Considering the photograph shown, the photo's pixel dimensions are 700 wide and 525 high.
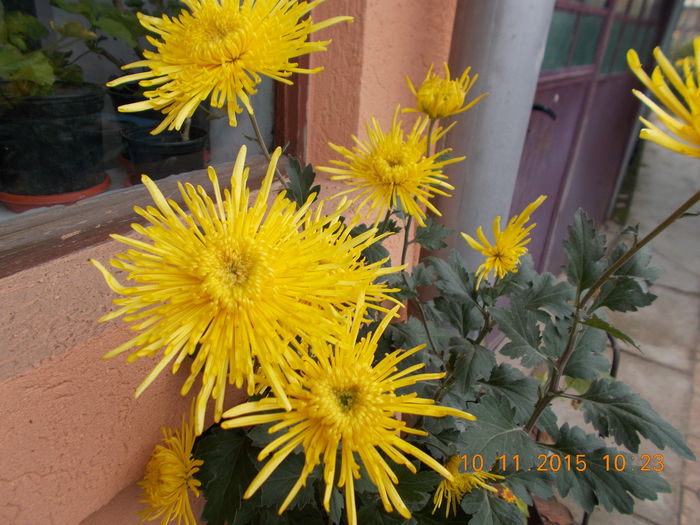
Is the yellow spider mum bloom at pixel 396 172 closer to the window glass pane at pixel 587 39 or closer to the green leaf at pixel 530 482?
the green leaf at pixel 530 482

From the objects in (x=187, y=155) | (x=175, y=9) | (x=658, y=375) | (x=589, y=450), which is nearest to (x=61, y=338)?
(x=187, y=155)

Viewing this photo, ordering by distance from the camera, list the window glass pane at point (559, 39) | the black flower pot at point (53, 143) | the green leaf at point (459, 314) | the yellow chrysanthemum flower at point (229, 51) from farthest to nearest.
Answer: the window glass pane at point (559, 39) → the green leaf at point (459, 314) → the black flower pot at point (53, 143) → the yellow chrysanthemum flower at point (229, 51)

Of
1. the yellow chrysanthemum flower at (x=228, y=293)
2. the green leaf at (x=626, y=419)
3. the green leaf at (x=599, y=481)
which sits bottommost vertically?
the green leaf at (x=599, y=481)

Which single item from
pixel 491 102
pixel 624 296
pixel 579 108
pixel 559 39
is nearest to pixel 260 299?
pixel 624 296

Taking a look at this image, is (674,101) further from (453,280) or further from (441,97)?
(453,280)

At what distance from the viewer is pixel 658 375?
256 centimetres

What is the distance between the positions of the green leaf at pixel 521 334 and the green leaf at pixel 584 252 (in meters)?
0.11

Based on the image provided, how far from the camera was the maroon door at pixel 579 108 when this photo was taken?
219 centimetres

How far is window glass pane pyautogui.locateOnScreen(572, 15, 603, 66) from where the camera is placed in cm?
233

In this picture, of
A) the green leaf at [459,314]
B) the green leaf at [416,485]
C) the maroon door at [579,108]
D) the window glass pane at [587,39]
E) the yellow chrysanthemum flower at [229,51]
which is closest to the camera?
the yellow chrysanthemum flower at [229,51]

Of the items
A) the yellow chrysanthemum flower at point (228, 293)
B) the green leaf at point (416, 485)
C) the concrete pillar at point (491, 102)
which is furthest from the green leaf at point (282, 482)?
the concrete pillar at point (491, 102)

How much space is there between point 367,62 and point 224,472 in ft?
3.40

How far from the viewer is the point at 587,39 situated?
2.43 meters

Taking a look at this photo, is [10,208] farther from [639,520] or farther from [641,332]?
[641,332]
